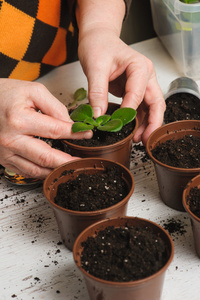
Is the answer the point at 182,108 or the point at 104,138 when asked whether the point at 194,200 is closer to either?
the point at 104,138

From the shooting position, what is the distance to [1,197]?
1.19m


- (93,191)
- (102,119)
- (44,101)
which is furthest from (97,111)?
(93,191)

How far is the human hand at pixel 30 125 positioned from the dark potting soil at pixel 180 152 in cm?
20

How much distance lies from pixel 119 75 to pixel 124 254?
63cm

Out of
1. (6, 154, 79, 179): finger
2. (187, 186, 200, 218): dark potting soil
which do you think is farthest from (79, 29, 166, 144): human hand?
(187, 186, 200, 218): dark potting soil

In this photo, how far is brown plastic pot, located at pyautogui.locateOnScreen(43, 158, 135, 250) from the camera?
0.91 meters

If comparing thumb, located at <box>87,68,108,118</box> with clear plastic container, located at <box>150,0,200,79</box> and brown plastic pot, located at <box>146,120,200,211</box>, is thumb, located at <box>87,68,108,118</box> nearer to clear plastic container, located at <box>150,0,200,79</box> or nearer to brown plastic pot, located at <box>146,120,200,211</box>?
brown plastic pot, located at <box>146,120,200,211</box>

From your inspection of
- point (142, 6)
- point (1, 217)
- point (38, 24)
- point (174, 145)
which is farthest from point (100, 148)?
point (142, 6)

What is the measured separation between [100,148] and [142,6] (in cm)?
127

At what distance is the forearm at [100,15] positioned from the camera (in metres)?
1.35

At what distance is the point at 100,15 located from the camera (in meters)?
1.37

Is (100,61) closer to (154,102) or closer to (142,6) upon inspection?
(154,102)

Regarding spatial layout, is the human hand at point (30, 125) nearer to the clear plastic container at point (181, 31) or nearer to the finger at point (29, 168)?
the finger at point (29, 168)

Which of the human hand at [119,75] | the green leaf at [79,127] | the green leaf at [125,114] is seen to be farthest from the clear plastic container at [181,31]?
the green leaf at [79,127]
